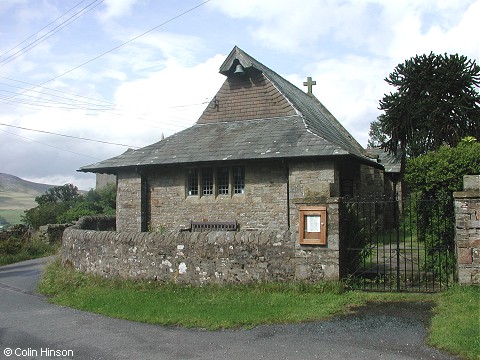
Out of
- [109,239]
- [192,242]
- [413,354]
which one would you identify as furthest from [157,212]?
[413,354]

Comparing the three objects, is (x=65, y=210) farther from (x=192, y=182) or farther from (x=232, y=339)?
(x=232, y=339)

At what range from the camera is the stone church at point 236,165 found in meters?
14.7

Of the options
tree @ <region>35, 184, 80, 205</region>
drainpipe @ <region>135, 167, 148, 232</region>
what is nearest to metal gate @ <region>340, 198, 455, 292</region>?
drainpipe @ <region>135, 167, 148, 232</region>

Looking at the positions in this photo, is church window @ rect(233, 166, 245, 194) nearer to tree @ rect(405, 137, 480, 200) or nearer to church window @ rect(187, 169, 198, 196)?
church window @ rect(187, 169, 198, 196)

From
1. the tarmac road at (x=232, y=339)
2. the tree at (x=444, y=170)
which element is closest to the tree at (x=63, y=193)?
the tarmac road at (x=232, y=339)

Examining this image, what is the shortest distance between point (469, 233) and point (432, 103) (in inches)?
651

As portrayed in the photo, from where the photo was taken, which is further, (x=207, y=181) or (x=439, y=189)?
(x=207, y=181)

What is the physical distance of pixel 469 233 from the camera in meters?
7.85

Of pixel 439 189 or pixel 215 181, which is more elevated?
pixel 215 181

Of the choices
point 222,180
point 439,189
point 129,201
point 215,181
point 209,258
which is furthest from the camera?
point 129,201

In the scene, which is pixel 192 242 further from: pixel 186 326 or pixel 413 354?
pixel 413 354

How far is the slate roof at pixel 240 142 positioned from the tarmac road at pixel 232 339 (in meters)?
7.42

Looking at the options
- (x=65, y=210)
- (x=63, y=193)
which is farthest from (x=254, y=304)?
(x=63, y=193)

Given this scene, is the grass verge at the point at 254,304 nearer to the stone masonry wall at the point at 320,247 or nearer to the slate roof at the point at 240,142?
the stone masonry wall at the point at 320,247
